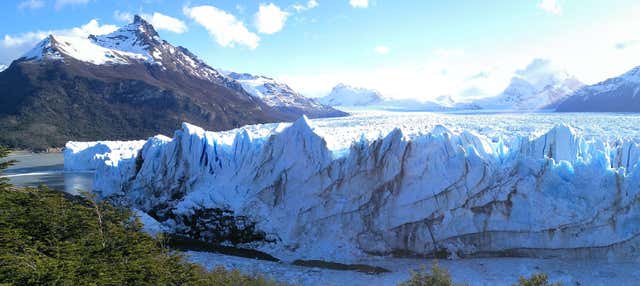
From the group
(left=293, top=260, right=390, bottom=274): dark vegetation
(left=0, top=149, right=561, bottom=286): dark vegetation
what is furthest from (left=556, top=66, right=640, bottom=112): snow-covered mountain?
(left=0, top=149, right=561, bottom=286): dark vegetation

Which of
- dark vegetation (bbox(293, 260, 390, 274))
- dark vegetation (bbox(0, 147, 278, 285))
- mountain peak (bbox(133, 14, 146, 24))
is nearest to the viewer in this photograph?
dark vegetation (bbox(0, 147, 278, 285))

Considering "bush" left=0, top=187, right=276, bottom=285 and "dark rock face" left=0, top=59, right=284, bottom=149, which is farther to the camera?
"dark rock face" left=0, top=59, right=284, bottom=149

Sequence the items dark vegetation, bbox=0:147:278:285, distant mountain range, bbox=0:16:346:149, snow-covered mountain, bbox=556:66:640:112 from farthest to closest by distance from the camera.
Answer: snow-covered mountain, bbox=556:66:640:112, distant mountain range, bbox=0:16:346:149, dark vegetation, bbox=0:147:278:285

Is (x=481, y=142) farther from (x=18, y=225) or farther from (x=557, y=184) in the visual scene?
(x=18, y=225)

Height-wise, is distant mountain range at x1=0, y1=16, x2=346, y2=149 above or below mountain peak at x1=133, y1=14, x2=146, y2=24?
below

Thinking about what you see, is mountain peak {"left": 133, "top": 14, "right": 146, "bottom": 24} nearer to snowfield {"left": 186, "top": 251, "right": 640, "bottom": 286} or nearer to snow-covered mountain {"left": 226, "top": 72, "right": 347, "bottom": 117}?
snow-covered mountain {"left": 226, "top": 72, "right": 347, "bottom": 117}

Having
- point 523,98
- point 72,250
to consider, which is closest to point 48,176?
point 72,250
